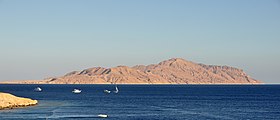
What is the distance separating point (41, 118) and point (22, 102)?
40.1 metres

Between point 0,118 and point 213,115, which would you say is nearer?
point 0,118

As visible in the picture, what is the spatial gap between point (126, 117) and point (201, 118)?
49.1ft

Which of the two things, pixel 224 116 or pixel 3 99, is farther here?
pixel 3 99

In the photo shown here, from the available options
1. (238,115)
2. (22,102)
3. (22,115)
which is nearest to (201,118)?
(238,115)

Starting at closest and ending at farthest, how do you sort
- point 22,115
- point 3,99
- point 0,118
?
1. point 0,118
2. point 22,115
3. point 3,99

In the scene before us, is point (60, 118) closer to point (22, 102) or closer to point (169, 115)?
point (169, 115)

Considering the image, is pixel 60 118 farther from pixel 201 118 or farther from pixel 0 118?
pixel 201 118

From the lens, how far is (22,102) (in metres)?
134

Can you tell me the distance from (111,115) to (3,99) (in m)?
38.4

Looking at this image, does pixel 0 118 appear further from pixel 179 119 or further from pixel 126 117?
pixel 179 119

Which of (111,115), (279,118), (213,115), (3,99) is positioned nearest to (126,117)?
(111,115)

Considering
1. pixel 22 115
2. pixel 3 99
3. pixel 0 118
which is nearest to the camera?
pixel 0 118

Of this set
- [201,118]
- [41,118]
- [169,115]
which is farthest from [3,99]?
[201,118]

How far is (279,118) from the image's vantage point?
102m
